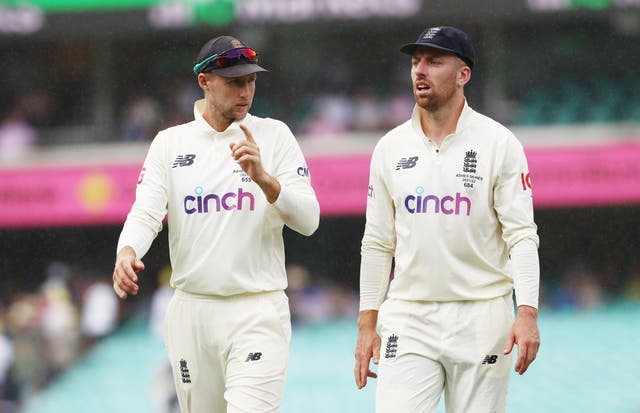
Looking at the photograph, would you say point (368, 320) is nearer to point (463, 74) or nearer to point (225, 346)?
point (225, 346)

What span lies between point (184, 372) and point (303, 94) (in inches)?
581

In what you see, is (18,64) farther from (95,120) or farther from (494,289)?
(494,289)

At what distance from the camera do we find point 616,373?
1591 cm

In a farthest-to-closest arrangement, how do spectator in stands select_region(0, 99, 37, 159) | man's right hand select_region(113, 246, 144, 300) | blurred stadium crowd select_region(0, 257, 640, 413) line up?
spectator in stands select_region(0, 99, 37, 159) → blurred stadium crowd select_region(0, 257, 640, 413) → man's right hand select_region(113, 246, 144, 300)

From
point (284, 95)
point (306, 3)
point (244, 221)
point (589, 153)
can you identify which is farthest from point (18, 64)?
point (244, 221)

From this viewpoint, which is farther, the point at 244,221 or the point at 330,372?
the point at 330,372

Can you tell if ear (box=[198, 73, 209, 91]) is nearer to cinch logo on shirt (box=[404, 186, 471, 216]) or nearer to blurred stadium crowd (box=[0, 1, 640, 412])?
cinch logo on shirt (box=[404, 186, 471, 216])

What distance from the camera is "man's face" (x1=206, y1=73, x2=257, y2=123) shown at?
207 inches

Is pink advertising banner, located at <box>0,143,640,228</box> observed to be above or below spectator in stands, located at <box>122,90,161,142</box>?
below

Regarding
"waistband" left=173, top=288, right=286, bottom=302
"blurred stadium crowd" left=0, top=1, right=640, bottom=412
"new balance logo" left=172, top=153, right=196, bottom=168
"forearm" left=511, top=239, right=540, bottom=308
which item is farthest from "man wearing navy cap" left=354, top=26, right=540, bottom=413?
"blurred stadium crowd" left=0, top=1, right=640, bottom=412

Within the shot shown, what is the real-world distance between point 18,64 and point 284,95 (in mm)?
4705

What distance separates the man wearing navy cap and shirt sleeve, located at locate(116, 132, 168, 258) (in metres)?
0.96

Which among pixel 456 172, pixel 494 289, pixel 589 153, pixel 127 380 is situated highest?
pixel 456 172

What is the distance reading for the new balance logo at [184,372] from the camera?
5289 millimetres
